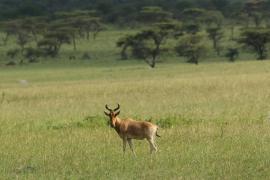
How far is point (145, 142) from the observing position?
1487 centimetres

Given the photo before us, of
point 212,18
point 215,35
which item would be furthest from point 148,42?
point 212,18

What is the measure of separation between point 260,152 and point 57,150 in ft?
13.2

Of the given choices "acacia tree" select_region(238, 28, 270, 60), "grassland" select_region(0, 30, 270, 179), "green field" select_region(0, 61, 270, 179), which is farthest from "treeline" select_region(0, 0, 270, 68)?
"green field" select_region(0, 61, 270, 179)

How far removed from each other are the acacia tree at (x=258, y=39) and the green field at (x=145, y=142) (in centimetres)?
3113

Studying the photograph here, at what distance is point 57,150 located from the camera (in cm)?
1397

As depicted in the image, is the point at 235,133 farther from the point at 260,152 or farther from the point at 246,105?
the point at 246,105

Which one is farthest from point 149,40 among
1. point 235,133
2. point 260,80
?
point 235,133

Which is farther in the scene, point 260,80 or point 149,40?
point 149,40

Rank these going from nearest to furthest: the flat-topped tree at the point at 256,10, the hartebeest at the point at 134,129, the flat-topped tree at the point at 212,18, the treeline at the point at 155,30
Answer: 1. the hartebeest at the point at 134,129
2. the treeline at the point at 155,30
3. the flat-topped tree at the point at 212,18
4. the flat-topped tree at the point at 256,10

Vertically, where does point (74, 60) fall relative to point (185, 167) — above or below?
below

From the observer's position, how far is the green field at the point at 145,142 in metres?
11.6

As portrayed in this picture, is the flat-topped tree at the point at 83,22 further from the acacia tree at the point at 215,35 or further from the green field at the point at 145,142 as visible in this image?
the green field at the point at 145,142

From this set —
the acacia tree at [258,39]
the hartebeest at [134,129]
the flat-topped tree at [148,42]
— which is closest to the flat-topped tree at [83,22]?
the flat-topped tree at [148,42]

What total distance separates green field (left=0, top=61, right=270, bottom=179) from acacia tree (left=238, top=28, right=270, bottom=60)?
3113cm
